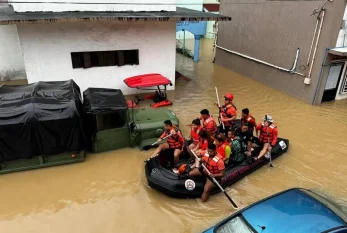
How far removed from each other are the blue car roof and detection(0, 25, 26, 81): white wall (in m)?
16.1

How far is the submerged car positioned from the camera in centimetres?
445

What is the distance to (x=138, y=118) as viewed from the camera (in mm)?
10039

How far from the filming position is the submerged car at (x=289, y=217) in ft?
14.6

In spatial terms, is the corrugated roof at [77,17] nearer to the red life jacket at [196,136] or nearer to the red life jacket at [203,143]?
the red life jacket at [196,136]

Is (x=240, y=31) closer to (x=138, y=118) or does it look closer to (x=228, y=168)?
(x=138, y=118)

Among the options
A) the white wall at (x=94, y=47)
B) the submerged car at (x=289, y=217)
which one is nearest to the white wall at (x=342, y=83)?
the white wall at (x=94, y=47)

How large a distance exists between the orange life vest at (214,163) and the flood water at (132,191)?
39.8 inches

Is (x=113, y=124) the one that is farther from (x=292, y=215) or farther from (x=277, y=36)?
(x=277, y=36)

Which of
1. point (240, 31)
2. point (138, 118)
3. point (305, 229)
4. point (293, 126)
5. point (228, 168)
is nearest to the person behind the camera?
point (305, 229)

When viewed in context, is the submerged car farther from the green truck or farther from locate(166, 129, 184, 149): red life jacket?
the green truck

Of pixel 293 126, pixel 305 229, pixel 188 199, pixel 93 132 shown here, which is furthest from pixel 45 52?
pixel 305 229

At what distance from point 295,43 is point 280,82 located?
2297 mm

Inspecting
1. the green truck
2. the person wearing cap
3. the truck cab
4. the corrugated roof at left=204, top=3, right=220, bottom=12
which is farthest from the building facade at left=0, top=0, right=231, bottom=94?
the corrugated roof at left=204, top=3, right=220, bottom=12

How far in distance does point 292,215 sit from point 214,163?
2.64 metres
